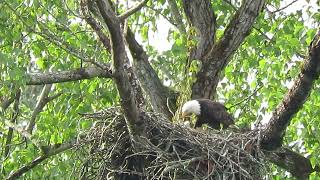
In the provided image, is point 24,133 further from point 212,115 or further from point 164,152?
point 164,152

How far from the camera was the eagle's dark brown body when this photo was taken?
7.24 meters

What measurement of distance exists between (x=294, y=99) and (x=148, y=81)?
2.11m

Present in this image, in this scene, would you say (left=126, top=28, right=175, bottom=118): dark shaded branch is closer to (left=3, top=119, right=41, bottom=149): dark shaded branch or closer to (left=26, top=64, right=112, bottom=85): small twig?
(left=26, top=64, right=112, bottom=85): small twig

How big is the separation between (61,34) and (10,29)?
1.14 m

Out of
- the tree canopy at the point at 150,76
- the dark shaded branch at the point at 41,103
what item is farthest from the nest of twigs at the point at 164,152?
the dark shaded branch at the point at 41,103

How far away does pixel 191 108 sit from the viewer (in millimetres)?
7051

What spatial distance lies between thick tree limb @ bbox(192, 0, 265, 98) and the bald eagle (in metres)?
0.31

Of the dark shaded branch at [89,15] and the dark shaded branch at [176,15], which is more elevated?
the dark shaded branch at [176,15]

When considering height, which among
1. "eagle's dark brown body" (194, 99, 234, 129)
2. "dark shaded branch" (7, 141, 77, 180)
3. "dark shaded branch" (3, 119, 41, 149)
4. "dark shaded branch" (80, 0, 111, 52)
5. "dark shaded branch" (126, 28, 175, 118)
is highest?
"dark shaded branch" (80, 0, 111, 52)

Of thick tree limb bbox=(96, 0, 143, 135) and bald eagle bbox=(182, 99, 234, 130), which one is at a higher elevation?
thick tree limb bbox=(96, 0, 143, 135)

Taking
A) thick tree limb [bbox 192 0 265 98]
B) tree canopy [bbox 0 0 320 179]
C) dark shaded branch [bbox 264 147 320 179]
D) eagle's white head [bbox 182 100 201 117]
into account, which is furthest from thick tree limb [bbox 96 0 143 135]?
thick tree limb [bbox 192 0 265 98]

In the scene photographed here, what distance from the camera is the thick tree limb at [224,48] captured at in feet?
24.2

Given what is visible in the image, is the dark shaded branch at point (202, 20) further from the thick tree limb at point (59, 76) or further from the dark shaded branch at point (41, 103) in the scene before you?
the dark shaded branch at point (41, 103)

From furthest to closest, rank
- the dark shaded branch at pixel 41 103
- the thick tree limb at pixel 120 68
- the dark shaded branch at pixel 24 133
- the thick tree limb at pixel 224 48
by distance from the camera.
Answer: the dark shaded branch at pixel 41 103 < the dark shaded branch at pixel 24 133 < the thick tree limb at pixel 224 48 < the thick tree limb at pixel 120 68
